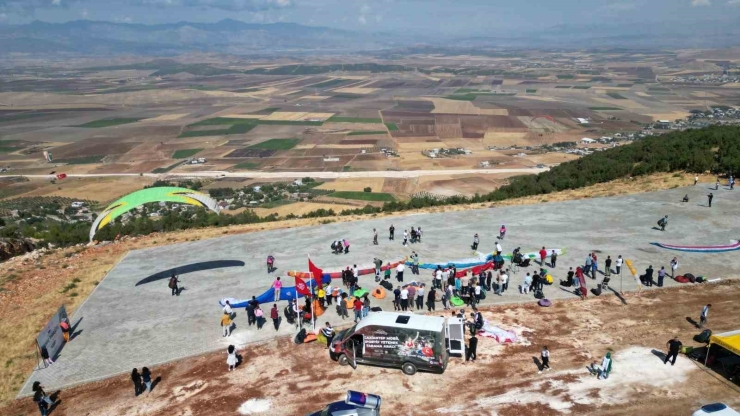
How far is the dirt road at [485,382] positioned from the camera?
47.4 feet

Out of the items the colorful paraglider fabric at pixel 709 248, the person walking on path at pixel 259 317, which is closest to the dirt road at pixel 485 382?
the person walking on path at pixel 259 317

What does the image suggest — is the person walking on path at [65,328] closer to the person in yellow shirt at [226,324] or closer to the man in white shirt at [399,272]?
the person in yellow shirt at [226,324]

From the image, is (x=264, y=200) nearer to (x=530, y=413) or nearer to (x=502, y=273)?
(x=502, y=273)

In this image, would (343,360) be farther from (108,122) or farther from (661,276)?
(108,122)

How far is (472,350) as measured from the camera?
16.3 metres

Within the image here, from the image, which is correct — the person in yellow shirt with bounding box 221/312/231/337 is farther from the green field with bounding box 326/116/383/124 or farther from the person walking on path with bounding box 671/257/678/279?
the green field with bounding box 326/116/383/124

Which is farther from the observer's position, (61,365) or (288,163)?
(288,163)

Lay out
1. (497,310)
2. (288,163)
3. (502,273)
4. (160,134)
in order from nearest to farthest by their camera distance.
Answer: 1. (497,310)
2. (502,273)
3. (288,163)
4. (160,134)

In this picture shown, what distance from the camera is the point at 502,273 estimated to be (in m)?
22.0

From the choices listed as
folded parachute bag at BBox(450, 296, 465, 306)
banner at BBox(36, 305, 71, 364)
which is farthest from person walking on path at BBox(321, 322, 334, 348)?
banner at BBox(36, 305, 71, 364)

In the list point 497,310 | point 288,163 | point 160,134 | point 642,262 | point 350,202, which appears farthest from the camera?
point 160,134

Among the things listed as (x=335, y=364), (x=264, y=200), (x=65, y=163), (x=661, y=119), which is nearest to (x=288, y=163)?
(x=264, y=200)

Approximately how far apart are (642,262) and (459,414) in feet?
51.1

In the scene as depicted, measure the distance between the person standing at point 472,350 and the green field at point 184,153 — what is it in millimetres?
86500
